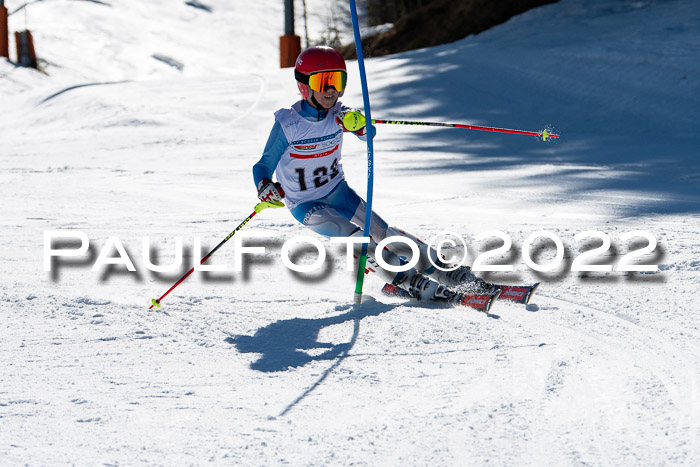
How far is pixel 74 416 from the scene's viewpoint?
2857mm

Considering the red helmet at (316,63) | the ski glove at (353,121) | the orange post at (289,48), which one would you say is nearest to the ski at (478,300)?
the ski glove at (353,121)

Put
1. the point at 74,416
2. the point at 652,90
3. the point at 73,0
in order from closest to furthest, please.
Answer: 1. the point at 74,416
2. the point at 652,90
3. the point at 73,0

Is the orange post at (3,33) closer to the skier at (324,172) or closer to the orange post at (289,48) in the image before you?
the orange post at (289,48)

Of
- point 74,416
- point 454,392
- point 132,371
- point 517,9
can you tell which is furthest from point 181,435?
point 517,9

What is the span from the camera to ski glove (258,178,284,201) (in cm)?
410

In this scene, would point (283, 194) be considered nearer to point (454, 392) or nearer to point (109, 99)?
point (454, 392)

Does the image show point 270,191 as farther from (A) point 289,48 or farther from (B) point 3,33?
(B) point 3,33

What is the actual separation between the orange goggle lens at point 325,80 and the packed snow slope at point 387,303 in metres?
1.11

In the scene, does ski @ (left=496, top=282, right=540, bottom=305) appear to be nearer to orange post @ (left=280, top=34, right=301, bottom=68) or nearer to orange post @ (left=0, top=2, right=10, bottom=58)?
orange post @ (left=280, top=34, right=301, bottom=68)

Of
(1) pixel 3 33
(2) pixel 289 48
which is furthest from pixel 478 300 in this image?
(1) pixel 3 33

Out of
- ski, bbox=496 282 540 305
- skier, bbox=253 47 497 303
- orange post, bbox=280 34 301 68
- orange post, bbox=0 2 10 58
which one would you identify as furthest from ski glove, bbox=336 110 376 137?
orange post, bbox=0 2 10 58

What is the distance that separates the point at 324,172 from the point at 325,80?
486 mm

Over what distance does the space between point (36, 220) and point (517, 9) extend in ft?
37.3

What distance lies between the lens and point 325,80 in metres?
4.24
